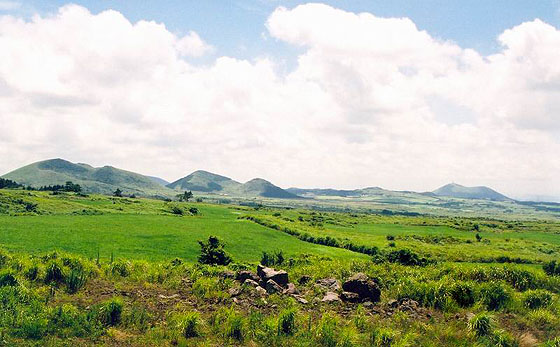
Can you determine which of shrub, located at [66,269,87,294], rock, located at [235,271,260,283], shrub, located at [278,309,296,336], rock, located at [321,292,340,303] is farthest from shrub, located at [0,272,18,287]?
rock, located at [321,292,340,303]

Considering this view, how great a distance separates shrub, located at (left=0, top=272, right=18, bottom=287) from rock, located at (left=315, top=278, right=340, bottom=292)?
1882cm

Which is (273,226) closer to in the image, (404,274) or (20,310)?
(404,274)

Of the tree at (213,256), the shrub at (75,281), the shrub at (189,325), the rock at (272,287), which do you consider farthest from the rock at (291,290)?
the tree at (213,256)

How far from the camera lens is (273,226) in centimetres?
11238

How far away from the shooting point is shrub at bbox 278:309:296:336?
58.2 feet

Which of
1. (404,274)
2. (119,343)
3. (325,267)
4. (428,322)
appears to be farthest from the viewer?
(325,267)

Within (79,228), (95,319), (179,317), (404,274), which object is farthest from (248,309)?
(79,228)

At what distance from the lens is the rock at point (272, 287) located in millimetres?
23819

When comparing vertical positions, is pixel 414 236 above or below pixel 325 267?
below

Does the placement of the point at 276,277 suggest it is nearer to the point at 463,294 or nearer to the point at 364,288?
the point at 364,288

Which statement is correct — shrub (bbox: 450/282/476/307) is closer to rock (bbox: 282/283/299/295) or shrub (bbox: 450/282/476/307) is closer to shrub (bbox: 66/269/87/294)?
rock (bbox: 282/283/299/295)

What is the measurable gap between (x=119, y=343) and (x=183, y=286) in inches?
341

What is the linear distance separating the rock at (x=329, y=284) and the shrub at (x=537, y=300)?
11163 millimetres

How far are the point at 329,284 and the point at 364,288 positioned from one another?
3.14 meters
